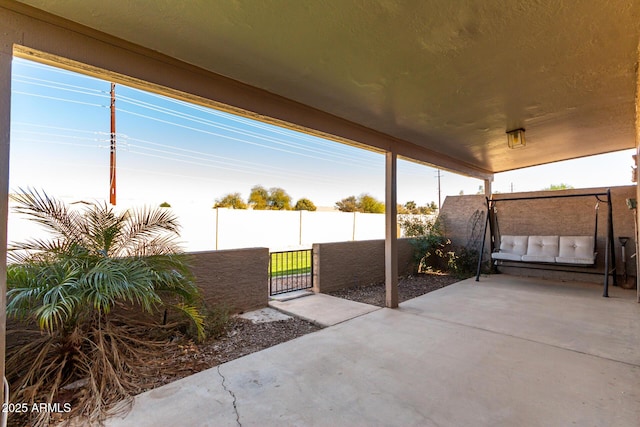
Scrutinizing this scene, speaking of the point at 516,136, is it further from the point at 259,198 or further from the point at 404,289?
the point at 259,198

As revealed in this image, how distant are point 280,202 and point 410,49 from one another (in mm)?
18781

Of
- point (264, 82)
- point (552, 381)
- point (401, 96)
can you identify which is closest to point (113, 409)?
point (264, 82)

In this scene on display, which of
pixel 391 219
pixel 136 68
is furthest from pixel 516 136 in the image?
pixel 136 68

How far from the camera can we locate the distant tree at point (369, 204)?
74.4ft

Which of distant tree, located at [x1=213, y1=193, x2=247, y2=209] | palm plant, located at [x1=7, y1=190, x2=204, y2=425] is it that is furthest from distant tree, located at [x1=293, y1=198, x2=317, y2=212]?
palm plant, located at [x1=7, y1=190, x2=204, y2=425]

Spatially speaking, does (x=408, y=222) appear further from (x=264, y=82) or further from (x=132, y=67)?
(x=132, y=67)

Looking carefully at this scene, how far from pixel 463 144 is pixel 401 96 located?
226cm

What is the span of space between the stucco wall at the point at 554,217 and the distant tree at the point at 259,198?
14.2 metres

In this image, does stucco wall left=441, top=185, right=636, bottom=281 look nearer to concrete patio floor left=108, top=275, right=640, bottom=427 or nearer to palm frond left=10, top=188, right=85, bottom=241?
concrete patio floor left=108, top=275, right=640, bottom=427

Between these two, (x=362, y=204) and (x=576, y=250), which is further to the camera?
(x=362, y=204)

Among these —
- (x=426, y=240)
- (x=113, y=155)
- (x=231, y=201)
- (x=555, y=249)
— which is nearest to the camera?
(x=555, y=249)

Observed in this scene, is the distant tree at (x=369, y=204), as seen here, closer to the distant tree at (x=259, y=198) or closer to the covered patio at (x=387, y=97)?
the distant tree at (x=259, y=198)

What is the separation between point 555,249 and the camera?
5.59m

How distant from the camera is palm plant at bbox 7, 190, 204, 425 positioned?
1.93m
